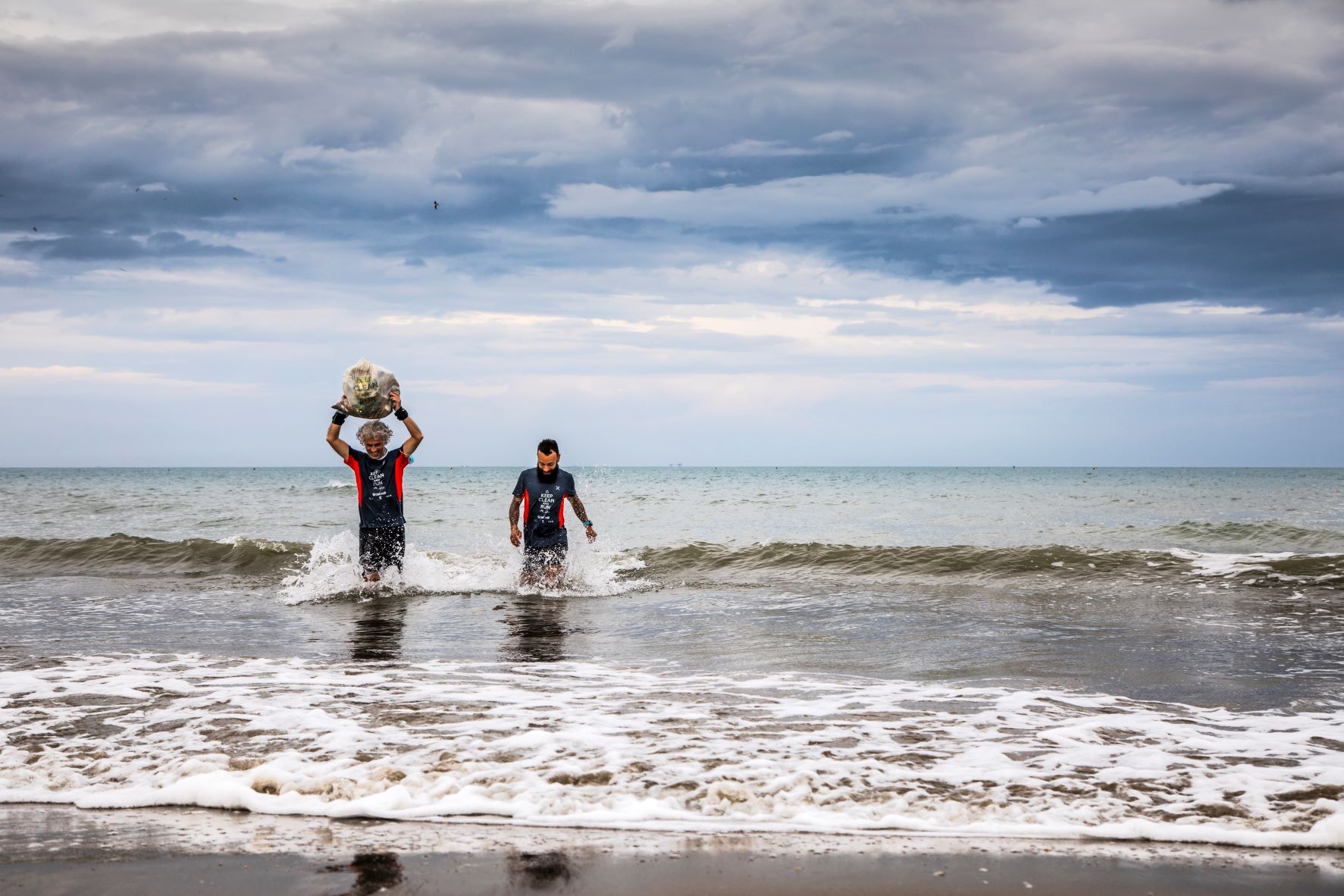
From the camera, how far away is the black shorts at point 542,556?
1235cm

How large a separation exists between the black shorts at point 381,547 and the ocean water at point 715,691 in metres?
0.44

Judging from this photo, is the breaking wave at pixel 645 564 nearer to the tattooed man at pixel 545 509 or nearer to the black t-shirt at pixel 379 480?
the tattooed man at pixel 545 509

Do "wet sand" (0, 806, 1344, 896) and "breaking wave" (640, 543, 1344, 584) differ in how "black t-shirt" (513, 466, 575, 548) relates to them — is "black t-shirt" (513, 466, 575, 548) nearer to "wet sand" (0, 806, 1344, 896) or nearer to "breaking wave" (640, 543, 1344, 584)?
"breaking wave" (640, 543, 1344, 584)

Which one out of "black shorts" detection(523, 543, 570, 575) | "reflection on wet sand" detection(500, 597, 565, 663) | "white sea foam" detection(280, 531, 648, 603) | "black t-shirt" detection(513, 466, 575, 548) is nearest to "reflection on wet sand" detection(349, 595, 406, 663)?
"white sea foam" detection(280, 531, 648, 603)

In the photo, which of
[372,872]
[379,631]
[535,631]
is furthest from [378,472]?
[372,872]

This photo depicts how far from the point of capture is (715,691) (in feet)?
22.0

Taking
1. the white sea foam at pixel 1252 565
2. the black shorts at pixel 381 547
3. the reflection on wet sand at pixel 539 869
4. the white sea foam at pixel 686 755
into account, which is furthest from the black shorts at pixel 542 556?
the white sea foam at pixel 1252 565

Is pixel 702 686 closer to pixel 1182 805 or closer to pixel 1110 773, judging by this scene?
pixel 1110 773

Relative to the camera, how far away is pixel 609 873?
11.3ft

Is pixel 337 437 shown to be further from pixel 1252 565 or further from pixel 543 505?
pixel 1252 565

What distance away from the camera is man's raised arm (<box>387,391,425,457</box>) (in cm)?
1086

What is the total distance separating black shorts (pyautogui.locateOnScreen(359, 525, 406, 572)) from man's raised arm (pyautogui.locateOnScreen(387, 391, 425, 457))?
1215mm

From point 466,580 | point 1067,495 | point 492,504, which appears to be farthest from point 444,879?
point 1067,495

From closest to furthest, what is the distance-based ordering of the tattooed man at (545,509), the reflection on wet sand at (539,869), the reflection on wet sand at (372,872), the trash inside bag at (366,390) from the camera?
the reflection on wet sand at (372,872) < the reflection on wet sand at (539,869) < the trash inside bag at (366,390) < the tattooed man at (545,509)
